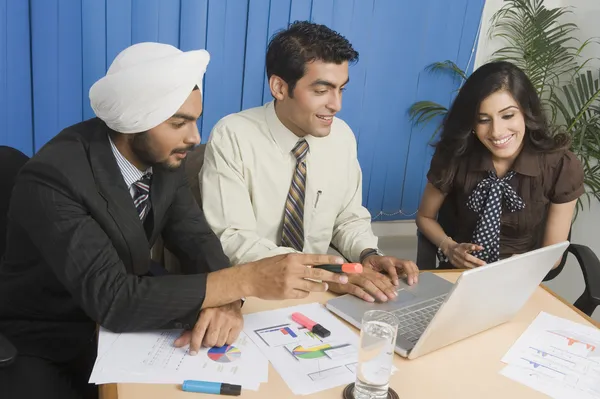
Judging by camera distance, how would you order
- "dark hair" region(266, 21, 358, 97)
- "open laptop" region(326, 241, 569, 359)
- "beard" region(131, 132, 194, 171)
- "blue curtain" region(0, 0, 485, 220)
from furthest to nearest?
"blue curtain" region(0, 0, 485, 220), "dark hair" region(266, 21, 358, 97), "beard" region(131, 132, 194, 171), "open laptop" region(326, 241, 569, 359)

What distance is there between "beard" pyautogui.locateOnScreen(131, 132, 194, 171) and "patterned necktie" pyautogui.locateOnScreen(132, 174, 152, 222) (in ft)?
0.16

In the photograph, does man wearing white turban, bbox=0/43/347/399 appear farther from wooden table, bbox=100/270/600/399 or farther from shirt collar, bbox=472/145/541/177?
shirt collar, bbox=472/145/541/177

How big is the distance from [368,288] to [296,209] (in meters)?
0.57

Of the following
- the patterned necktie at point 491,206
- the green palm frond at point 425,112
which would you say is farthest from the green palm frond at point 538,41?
the patterned necktie at point 491,206

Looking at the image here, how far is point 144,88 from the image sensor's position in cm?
125

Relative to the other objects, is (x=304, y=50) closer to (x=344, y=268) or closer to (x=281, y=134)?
(x=281, y=134)

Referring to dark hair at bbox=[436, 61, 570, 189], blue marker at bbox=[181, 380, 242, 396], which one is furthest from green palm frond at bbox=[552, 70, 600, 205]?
blue marker at bbox=[181, 380, 242, 396]

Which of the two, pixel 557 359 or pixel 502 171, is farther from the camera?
pixel 502 171

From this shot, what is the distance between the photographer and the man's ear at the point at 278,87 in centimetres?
192

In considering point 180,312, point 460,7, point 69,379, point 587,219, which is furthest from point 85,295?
point 587,219

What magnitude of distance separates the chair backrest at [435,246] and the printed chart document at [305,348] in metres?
0.87

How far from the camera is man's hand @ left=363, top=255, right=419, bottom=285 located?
1525mm

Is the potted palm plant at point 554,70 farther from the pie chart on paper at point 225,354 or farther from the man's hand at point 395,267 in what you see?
the pie chart on paper at point 225,354

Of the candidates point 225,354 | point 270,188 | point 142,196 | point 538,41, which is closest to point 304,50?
point 270,188
